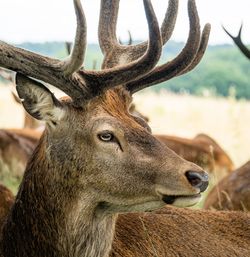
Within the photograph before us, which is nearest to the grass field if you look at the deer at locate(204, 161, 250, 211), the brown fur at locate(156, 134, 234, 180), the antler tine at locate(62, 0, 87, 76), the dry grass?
the dry grass

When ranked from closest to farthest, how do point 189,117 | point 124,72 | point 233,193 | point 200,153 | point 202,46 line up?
point 124,72 → point 202,46 → point 233,193 → point 200,153 → point 189,117

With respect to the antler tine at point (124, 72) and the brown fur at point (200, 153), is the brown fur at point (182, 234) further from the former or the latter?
the brown fur at point (200, 153)

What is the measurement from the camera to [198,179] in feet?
17.3

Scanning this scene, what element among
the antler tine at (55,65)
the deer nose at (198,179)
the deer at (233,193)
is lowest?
the deer at (233,193)

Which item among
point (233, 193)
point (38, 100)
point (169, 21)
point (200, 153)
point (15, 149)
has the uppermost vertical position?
point (169, 21)

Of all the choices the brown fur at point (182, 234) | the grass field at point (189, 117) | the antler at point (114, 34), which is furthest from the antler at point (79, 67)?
the grass field at point (189, 117)

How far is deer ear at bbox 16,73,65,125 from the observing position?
5.41m

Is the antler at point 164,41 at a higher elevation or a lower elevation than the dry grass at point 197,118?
higher

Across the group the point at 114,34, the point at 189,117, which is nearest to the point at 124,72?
the point at 114,34

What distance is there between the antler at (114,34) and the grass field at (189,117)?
36.9 feet

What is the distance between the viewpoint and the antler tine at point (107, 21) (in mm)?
6418

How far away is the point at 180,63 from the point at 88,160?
0.84m

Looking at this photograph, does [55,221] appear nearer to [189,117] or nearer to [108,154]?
[108,154]

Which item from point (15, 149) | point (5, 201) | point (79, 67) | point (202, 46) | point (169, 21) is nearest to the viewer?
point (79, 67)
